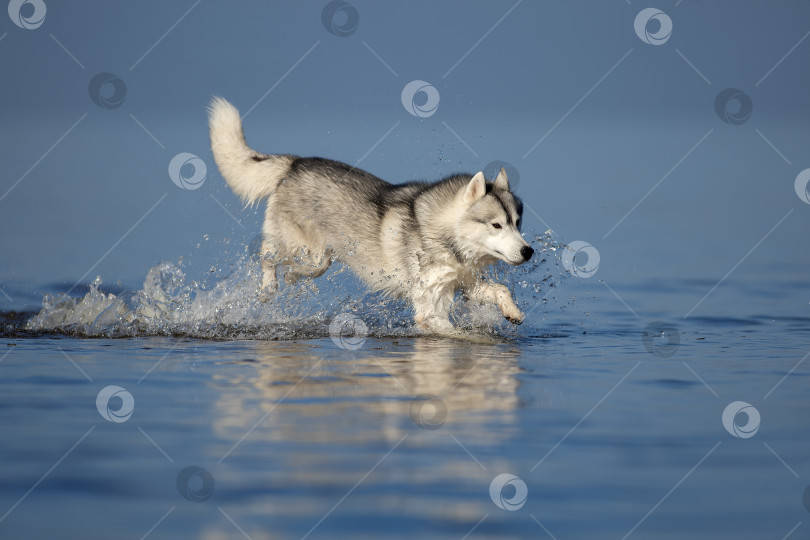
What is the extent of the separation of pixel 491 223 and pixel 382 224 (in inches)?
42.4

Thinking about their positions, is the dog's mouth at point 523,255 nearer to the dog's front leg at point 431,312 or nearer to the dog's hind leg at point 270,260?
the dog's front leg at point 431,312

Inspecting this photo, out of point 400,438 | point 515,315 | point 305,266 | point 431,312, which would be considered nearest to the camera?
point 400,438

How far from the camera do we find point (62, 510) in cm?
354

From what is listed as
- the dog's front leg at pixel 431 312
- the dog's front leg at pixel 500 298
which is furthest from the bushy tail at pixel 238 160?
the dog's front leg at pixel 500 298

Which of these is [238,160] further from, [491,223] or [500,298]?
[500,298]

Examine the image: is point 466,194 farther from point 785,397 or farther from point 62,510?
point 62,510

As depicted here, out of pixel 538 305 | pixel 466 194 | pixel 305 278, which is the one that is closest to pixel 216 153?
pixel 305 278

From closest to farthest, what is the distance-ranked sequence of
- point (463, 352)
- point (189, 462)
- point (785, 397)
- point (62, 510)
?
Answer: 1. point (62, 510)
2. point (189, 462)
3. point (785, 397)
4. point (463, 352)

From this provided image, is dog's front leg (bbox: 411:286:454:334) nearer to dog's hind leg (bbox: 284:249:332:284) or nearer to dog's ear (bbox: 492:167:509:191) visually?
dog's ear (bbox: 492:167:509:191)

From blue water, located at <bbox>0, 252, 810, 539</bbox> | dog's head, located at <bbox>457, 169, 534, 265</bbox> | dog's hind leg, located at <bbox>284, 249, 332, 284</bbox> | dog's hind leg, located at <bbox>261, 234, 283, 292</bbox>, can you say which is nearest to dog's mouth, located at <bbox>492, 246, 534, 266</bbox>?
dog's head, located at <bbox>457, 169, 534, 265</bbox>

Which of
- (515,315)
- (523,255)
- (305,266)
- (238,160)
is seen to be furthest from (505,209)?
(238,160)

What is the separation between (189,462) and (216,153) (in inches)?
209

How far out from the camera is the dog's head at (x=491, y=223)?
24.7 feet

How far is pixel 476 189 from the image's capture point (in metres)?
7.81
